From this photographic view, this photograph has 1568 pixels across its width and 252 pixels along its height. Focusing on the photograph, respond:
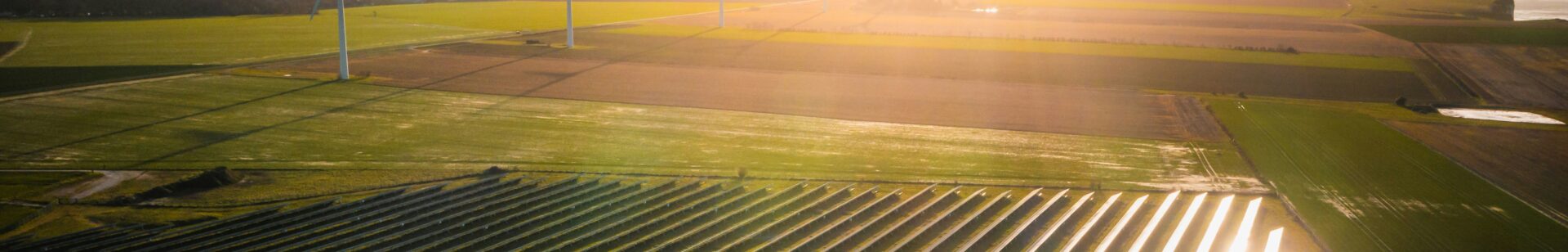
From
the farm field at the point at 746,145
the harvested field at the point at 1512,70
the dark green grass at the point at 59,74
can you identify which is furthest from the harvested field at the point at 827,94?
the harvested field at the point at 1512,70

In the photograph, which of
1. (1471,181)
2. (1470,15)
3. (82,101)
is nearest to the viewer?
(1471,181)

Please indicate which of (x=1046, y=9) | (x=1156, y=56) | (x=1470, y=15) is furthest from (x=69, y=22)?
(x=1470, y=15)

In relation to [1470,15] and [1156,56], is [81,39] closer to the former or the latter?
[1156,56]

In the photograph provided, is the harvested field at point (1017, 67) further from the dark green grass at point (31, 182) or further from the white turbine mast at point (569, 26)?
the dark green grass at point (31, 182)

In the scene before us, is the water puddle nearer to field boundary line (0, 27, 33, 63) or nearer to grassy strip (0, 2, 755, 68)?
grassy strip (0, 2, 755, 68)

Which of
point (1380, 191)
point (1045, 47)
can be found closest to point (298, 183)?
point (1380, 191)
